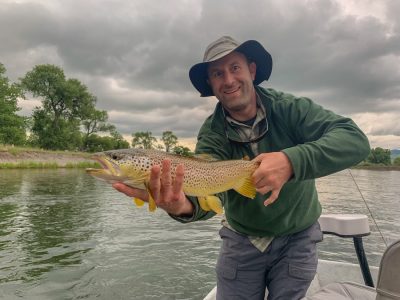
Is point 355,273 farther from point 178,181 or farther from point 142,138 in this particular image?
point 142,138

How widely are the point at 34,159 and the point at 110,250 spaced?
3520 cm

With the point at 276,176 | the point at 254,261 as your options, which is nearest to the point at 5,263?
the point at 254,261

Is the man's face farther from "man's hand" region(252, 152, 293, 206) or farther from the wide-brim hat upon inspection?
"man's hand" region(252, 152, 293, 206)

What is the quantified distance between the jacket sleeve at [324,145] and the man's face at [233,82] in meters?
0.44

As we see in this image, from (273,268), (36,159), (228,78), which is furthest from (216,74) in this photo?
(36,159)

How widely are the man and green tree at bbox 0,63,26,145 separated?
5062 centimetres

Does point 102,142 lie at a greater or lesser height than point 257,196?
greater

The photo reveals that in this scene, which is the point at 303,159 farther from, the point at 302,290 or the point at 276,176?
the point at 302,290

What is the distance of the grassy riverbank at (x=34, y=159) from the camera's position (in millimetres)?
36741

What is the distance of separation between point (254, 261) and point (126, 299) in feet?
11.8

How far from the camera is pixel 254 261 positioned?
120 inches

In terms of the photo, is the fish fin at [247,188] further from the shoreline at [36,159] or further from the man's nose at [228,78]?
the shoreline at [36,159]

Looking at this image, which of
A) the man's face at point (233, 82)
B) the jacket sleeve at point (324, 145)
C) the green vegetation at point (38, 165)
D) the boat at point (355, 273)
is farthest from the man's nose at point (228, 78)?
the green vegetation at point (38, 165)

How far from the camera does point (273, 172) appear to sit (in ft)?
7.04
